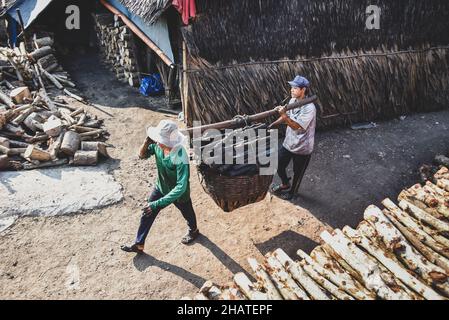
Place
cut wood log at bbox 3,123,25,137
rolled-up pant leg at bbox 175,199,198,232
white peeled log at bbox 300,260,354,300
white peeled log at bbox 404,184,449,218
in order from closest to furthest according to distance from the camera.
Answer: white peeled log at bbox 300,260,354,300 < white peeled log at bbox 404,184,449,218 < rolled-up pant leg at bbox 175,199,198,232 < cut wood log at bbox 3,123,25,137

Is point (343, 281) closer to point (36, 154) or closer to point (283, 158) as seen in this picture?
point (283, 158)

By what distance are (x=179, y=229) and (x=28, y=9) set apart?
9558 millimetres

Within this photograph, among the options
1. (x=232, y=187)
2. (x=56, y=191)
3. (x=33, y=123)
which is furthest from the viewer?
(x=33, y=123)

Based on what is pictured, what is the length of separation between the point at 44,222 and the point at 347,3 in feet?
24.7

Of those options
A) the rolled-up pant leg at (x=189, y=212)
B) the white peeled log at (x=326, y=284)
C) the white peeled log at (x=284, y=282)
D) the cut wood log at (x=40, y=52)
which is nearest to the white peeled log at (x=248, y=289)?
the white peeled log at (x=284, y=282)

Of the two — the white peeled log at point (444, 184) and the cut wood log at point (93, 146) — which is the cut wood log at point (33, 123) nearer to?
the cut wood log at point (93, 146)

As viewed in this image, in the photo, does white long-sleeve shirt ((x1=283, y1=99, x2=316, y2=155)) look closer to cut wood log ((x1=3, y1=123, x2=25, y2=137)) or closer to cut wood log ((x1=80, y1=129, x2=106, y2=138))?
cut wood log ((x1=80, y1=129, x2=106, y2=138))

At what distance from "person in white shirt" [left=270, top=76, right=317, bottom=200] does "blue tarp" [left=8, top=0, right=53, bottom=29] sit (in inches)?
354

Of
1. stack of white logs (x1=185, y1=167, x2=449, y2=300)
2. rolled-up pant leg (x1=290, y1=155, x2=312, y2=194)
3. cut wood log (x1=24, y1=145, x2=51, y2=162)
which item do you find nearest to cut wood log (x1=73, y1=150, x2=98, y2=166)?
cut wood log (x1=24, y1=145, x2=51, y2=162)

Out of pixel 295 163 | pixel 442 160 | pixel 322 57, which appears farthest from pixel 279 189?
pixel 322 57

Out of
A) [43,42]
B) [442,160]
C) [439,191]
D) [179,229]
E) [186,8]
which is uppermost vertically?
Result: [186,8]

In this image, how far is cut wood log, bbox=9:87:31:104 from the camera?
8.15 metres

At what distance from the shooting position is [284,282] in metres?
3.72

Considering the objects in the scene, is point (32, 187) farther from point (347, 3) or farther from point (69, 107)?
point (347, 3)
